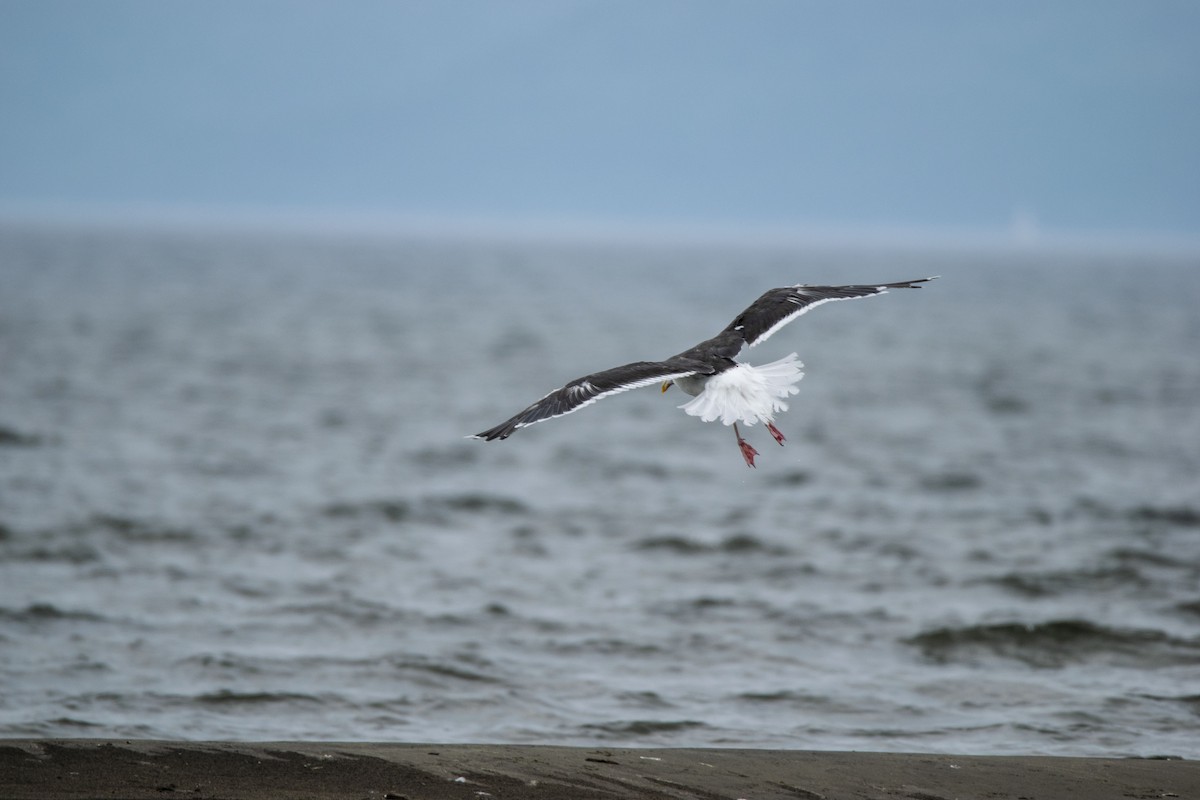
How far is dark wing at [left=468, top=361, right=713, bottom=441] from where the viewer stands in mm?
8516

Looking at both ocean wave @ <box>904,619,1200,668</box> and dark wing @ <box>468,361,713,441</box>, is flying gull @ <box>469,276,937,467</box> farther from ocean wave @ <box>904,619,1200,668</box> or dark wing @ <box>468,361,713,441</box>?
ocean wave @ <box>904,619,1200,668</box>

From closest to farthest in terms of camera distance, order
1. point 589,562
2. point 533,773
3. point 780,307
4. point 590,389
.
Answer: point 533,773 < point 590,389 < point 780,307 < point 589,562

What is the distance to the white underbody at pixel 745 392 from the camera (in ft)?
31.4

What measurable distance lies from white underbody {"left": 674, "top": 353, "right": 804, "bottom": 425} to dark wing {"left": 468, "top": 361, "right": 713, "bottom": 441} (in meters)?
0.17

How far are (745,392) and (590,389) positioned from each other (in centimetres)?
130

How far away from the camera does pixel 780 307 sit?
11.4m

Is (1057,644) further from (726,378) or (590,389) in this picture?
(590,389)

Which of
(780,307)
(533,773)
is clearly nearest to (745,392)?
(780,307)

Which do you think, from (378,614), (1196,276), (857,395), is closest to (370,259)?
(1196,276)

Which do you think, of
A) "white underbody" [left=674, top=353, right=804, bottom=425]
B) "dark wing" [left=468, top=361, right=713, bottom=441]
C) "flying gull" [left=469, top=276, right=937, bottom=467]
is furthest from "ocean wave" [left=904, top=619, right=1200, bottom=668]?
"dark wing" [left=468, top=361, right=713, bottom=441]

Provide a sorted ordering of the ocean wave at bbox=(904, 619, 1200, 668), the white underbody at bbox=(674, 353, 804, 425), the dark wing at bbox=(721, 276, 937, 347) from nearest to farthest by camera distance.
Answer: the white underbody at bbox=(674, 353, 804, 425) → the dark wing at bbox=(721, 276, 937, 347) → the ocean wave at bbox=(904, 619, 1200, 668)

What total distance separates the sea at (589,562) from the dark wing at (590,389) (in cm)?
269

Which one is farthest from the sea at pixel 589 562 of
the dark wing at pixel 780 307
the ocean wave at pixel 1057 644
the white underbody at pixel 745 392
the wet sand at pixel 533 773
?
the dark wing at pixel 780 307

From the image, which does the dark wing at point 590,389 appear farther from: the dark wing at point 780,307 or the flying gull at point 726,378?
the dark wing at point 780,307
